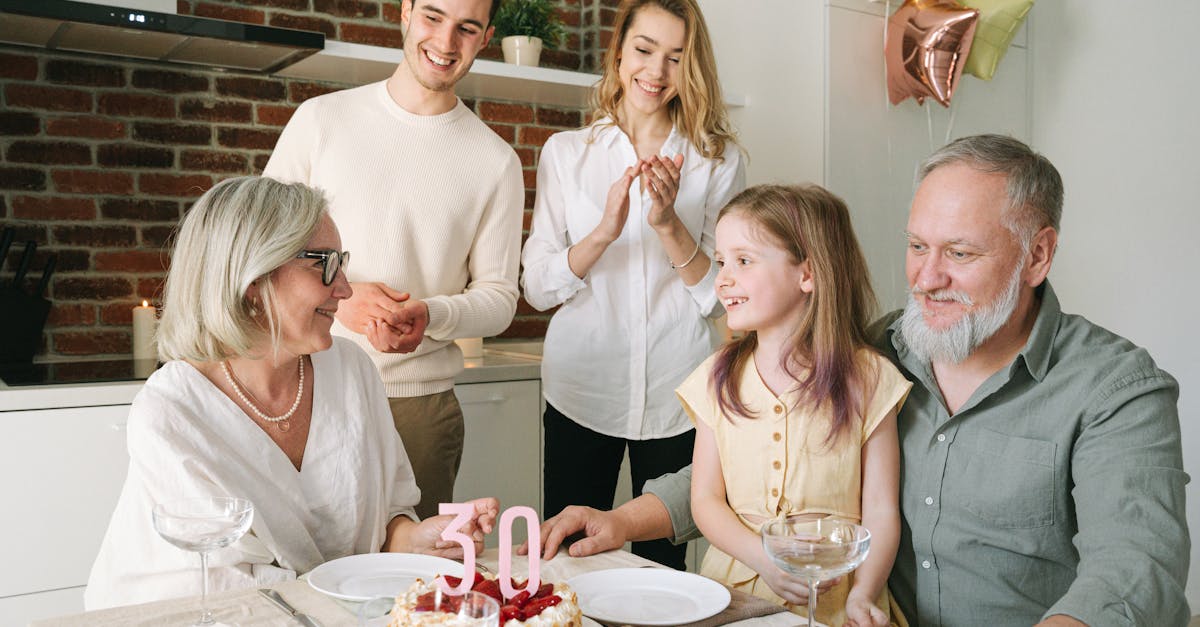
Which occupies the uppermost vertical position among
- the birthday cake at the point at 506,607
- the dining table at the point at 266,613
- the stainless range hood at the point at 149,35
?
the stainless range hood at the point at 149,35

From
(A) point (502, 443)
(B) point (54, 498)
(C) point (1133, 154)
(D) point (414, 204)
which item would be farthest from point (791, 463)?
(C) point (1133, 154)

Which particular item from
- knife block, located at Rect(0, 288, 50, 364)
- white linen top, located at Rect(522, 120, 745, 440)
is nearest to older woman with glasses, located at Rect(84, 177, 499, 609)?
white linen top, located at Rect(522, 120, 745, 440)

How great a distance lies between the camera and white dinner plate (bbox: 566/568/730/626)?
126 centimetres

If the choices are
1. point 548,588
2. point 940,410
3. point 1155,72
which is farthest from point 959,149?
point 1155,72

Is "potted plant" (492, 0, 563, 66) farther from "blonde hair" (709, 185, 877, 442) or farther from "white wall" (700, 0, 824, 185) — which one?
"blonde hair" (709, 185, 877, 442)

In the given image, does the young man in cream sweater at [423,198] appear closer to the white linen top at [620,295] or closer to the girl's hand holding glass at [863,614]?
the white linen top at [620,295]

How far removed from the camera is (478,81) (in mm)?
3275

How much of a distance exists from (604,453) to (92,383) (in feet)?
3.96

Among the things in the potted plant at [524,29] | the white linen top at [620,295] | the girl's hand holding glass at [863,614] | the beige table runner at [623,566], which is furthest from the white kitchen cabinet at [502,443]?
the girl's hand holding glass at [863,614]

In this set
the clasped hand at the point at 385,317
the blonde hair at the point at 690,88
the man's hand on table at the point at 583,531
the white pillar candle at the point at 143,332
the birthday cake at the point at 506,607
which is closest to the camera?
the birthday cake at the point at 506,607

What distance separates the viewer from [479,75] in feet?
10.3

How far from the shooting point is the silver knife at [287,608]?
1.23 metres

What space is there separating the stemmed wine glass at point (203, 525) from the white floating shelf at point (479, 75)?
1.86 m

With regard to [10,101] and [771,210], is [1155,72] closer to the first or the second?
[771,210]
